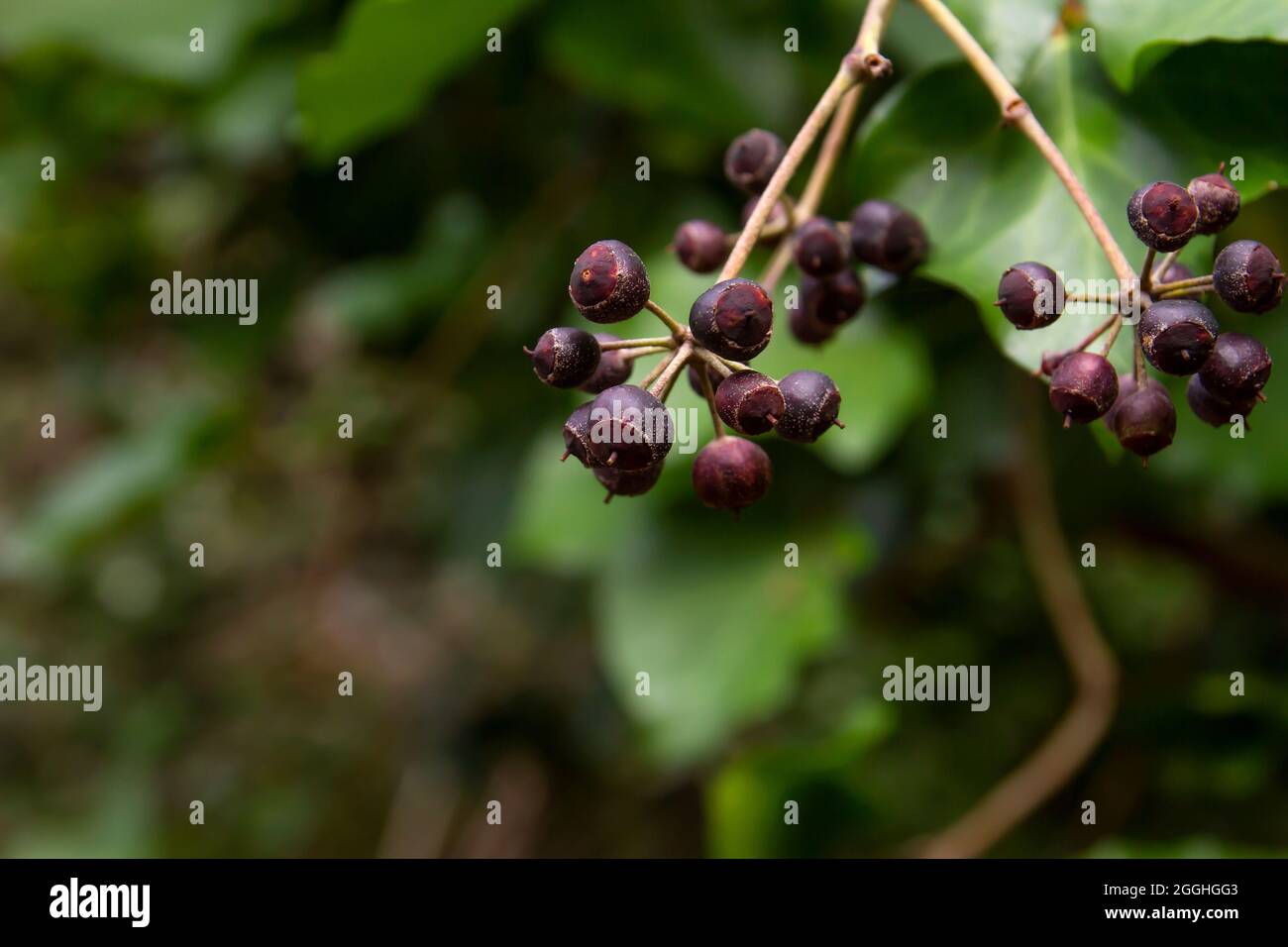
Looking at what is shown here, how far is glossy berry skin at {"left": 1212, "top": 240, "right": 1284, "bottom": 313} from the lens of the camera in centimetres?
61

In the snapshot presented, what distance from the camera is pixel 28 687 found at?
2.85 metres

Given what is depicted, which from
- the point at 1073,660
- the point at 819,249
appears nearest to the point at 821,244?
the point at 819,249

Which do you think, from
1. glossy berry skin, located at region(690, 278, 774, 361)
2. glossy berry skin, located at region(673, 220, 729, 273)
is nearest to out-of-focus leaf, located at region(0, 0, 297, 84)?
glossy berry skin, located at region(673, 220, 729, 273)

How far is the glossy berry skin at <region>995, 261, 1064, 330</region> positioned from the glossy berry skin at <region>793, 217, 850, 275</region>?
0.45 ft

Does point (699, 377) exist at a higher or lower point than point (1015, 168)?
lower

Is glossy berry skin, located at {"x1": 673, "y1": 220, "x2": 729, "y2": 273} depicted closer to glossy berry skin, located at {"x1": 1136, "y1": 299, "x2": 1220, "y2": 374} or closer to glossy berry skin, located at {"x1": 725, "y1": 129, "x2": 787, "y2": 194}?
glossy berry skin, located at {"x1": 725, "y1": 129, "x2": 787, "y2": 194}

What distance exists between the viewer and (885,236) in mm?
777

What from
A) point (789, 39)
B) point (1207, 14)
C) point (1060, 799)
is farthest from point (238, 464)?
point (1207, 14)

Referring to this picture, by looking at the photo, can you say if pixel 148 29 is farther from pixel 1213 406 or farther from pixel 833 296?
pixel 1213 406

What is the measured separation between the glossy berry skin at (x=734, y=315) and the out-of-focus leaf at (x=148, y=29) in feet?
4.13

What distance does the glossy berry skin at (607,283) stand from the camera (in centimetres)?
60

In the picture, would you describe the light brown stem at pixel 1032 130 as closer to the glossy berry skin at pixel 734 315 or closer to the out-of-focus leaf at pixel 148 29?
the glossy berry skin at pixel 734 315

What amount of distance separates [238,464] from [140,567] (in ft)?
1.74

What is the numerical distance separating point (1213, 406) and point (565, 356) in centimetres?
34
